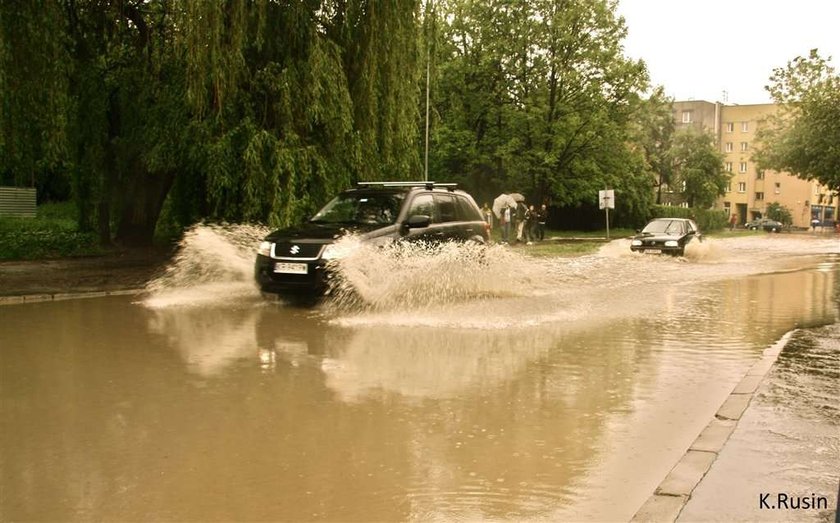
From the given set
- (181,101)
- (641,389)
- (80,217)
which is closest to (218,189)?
(181,101)

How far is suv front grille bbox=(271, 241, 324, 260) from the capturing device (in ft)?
38.1

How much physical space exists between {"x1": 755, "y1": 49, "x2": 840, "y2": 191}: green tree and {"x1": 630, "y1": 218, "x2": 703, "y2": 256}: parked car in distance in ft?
43.8

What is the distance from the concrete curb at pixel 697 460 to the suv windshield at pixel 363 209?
667 centimetres

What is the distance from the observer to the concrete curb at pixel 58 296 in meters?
12.0

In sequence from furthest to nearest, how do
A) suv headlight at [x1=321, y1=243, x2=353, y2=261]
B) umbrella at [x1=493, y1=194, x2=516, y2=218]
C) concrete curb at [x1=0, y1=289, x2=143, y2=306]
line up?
umbrella at [x1=493, y1=194, x2=516, y2=218]
concrete curb at [x1=0, y1=289, x2=143, y2=306]
suv headlight at [x1=321, y1=243, x2=353, y2=261]

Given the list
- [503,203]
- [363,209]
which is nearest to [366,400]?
[363,209]

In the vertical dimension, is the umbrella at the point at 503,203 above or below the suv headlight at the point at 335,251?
above

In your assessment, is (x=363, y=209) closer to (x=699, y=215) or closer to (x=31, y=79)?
(x=31, y=79)

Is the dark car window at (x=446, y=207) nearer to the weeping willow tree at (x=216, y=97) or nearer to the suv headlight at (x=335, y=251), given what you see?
the suv headlight at (x=335, y=251)

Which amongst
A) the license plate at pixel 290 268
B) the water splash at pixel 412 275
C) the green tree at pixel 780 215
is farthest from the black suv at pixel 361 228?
the green tree at pixel 780 215

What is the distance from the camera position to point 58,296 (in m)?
12.6

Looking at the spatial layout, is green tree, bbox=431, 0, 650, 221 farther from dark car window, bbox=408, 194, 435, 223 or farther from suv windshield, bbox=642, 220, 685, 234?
dark car window, bbox=408, 194, 435, 223

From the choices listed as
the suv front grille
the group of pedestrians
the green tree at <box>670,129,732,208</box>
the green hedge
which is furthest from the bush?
the green tree at <box>670,129,732,208</box>

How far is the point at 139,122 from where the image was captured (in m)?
16.5
